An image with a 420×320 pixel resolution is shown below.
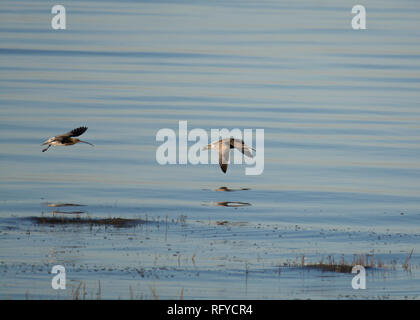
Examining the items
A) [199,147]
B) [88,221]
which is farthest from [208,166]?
[88,221]

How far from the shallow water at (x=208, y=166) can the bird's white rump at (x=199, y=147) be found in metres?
0.35

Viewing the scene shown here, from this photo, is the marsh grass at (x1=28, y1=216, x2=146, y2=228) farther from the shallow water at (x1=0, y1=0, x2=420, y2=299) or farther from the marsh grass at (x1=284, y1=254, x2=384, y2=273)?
the marsh grass at (x1=284, y1=254, x2=384, y2=273)

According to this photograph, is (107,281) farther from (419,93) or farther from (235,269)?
(419,93)

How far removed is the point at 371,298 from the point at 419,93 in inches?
935

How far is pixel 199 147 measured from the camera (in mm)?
26969

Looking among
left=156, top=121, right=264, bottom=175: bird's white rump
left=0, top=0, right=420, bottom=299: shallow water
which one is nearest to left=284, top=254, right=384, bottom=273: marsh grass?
left=0, top=0, right=420, bottom=299: shallow water

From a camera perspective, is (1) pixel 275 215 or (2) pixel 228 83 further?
(2) pixel 228 83

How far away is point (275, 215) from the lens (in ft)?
63.3

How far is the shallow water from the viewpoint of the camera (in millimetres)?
14711

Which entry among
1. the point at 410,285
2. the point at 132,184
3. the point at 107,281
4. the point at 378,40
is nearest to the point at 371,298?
the point at 410,285

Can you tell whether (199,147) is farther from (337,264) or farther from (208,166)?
(337,264)

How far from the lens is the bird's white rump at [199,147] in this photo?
83.7 ft
